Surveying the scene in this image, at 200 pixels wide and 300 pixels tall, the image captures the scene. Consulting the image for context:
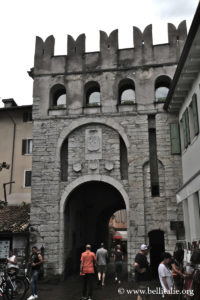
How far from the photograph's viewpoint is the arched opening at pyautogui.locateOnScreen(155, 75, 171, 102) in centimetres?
1611

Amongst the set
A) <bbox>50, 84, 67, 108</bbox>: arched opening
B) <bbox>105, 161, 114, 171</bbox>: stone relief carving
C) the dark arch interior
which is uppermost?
<bbox>50, 84, 67, 108</bbox>: arched opening

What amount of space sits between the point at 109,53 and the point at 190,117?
6.48 meters

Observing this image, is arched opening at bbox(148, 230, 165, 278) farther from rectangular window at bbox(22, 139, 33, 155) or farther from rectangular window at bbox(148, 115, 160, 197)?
rectangular window at bbox(22, 139, 33, 155)

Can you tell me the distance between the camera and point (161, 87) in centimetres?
1672

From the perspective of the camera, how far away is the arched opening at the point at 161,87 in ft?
52.9

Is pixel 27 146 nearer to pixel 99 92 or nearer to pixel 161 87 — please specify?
pixel 99 92

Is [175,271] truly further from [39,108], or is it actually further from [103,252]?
[39,108]

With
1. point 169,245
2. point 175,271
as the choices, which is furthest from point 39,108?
point 175,271

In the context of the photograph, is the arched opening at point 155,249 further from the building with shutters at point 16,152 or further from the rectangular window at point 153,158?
the building with shutters at point 16,152

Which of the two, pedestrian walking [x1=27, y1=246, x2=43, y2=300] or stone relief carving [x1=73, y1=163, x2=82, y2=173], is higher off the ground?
stone relief carving [x1=73, y1=163, x2=82, y2=173]

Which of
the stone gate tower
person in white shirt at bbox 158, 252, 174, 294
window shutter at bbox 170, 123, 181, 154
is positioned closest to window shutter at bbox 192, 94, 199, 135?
window shutter at bbox 170, 123, 181, 154

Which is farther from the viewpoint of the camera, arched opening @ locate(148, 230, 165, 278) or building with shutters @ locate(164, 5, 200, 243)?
arched opening @ locate(148, 230, 165, 278)

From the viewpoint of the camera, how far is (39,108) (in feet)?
54.6

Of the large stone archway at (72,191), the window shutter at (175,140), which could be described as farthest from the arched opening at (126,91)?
the large stone archway at (72,191)
